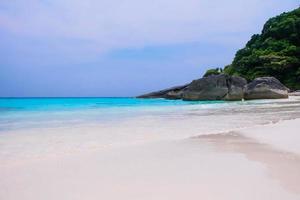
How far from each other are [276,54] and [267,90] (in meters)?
15.7

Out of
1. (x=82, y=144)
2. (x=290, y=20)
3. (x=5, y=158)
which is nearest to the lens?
(x=5, y=158)

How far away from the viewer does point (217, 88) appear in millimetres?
37594

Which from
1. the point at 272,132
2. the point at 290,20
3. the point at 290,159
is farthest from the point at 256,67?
the point at 290,159

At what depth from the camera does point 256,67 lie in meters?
46.9

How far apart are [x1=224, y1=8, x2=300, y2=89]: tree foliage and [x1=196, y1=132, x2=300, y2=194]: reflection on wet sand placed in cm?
4104

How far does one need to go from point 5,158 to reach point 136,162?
2210mm

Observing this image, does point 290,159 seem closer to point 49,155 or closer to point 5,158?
point 49,155

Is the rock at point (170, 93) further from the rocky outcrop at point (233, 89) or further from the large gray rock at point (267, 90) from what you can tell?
the large gray rock at point (267, 90)

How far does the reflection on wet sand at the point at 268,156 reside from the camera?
345 centimetres

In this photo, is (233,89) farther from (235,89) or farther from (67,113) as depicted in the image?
(67,113)

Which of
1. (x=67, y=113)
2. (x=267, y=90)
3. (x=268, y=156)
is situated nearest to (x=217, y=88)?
(x=267, y=90)

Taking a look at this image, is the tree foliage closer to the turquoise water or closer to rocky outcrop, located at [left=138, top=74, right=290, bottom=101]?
rocky outcrop, located at [left=138, top=74, right=290, bottom=101]

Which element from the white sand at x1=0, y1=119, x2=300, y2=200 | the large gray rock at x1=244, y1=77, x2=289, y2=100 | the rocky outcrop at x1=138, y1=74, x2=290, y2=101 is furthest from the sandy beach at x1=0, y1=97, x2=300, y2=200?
the rocky outcrop at x1=138, y1=74, x2=290, y2=101

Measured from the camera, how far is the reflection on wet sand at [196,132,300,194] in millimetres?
3453
